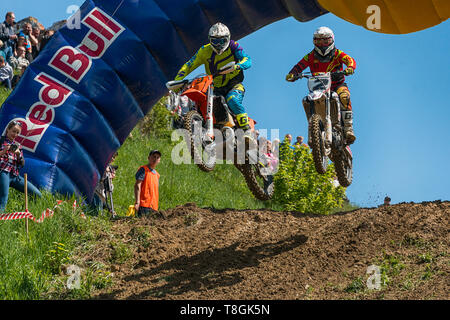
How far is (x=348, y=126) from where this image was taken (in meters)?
10.7

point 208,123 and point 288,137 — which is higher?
point 288,137

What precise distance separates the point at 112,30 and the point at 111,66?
664 mm

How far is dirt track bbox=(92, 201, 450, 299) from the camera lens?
7.64 meters

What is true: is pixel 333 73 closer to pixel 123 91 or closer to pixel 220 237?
pixel 220 237

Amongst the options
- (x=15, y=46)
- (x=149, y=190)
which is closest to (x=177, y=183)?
(x=15, y=46)

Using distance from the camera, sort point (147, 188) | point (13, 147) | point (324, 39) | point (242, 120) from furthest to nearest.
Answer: point (147, 188) → point (242, 120) → point (324, 39) → point (13, 147)

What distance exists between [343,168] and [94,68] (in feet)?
16.2

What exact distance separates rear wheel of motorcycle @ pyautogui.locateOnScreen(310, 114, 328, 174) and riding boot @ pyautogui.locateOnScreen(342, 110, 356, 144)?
105 centimetres

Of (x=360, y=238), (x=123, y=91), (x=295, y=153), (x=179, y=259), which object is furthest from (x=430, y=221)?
(x=295, y=153)

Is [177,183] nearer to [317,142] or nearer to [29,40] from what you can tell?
[29,40]

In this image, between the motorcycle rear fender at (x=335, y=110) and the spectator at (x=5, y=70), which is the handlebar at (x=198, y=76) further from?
the spectator at (x=5, y=70)

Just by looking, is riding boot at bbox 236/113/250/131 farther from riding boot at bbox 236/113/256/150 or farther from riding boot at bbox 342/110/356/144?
riding boot at bbox 342/110/356/144

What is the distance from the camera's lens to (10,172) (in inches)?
382
